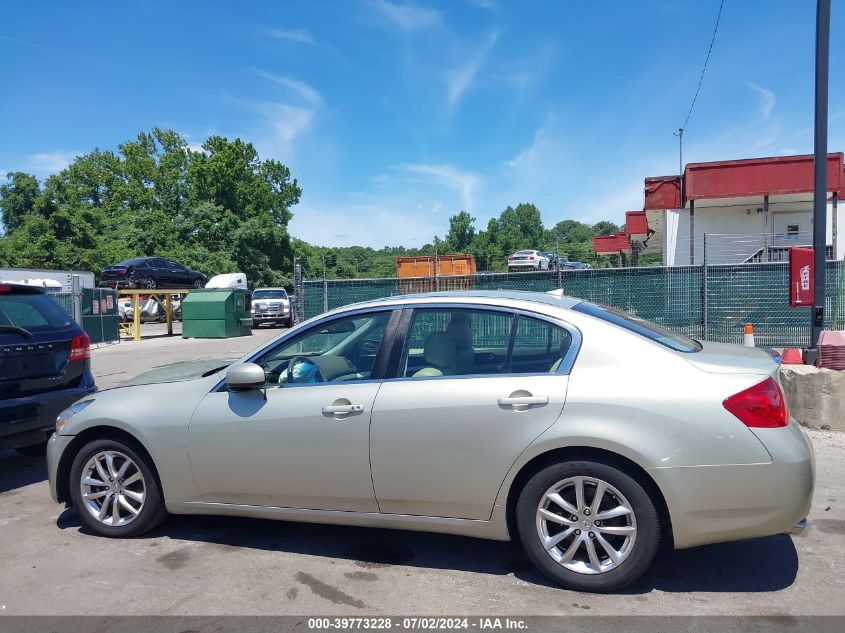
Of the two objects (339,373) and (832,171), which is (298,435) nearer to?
(339,373)

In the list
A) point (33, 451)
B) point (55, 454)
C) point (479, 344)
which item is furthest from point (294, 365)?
point (33, 451)

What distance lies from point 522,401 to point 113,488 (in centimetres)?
285

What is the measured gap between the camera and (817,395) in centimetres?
657

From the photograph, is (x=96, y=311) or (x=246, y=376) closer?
(x=246, y=376)

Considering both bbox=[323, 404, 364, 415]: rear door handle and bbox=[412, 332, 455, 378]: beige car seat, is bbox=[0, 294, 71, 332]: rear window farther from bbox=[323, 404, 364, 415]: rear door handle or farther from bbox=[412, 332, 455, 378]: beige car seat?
bbox=[412, 332, 455, 378]: beige car seat

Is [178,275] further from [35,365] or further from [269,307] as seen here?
[35,365]

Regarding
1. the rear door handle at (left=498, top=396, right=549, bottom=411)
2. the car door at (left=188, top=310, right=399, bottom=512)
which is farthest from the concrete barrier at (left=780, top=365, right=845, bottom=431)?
the car door at (left=188, top=310, right=399, bottom=512)

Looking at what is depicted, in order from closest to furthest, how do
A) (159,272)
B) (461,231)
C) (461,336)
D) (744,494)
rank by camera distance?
(744,494)
(461,336)
(159,272)
(461,231)

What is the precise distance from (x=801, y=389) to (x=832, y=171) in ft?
59.2

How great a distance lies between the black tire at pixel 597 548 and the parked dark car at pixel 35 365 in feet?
14.3

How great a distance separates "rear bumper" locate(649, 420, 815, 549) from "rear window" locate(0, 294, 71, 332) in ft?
18.0

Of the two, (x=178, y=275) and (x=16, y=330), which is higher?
(x=178, y=275)

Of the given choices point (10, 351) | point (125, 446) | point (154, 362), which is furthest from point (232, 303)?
point (125, 446)

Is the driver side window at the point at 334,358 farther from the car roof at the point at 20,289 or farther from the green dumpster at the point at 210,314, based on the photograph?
the green dumpster at the point at 210,314
